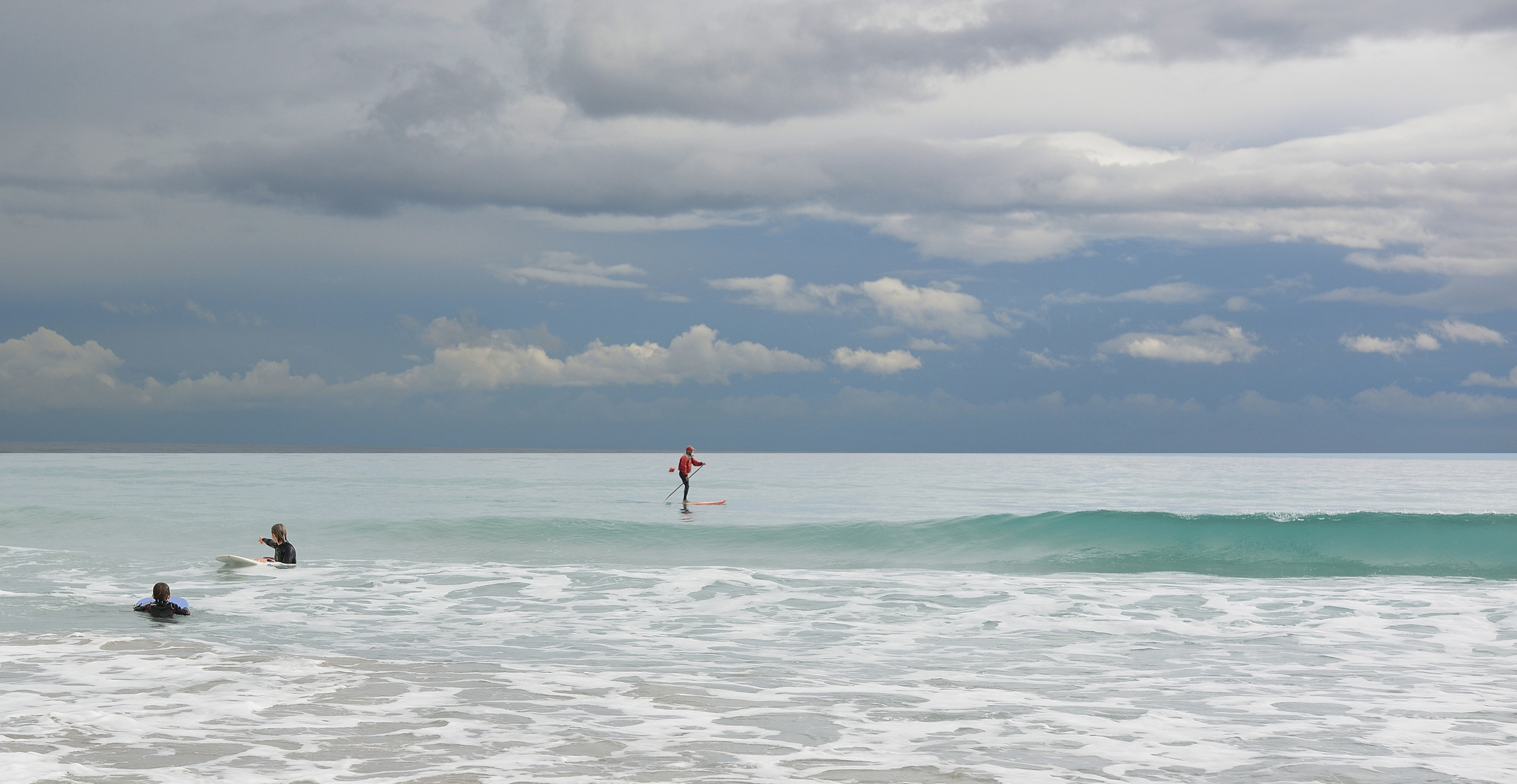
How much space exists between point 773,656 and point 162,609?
8.74 meters

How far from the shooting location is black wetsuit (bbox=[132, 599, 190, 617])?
541 inches

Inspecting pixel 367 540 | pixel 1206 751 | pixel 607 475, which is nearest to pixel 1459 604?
pixel 1206 751

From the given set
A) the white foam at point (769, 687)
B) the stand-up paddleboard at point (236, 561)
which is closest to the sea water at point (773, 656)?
the white foam at point (769, 687)

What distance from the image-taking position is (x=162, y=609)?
1378 centimetres

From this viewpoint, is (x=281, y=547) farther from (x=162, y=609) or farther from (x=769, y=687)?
(x=769, y=687)

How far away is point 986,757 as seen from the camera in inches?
293

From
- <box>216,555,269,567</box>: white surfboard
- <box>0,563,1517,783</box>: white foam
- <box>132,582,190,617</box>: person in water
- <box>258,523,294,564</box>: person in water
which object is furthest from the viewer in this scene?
<box>216,555,269,567</box>: white surfboard

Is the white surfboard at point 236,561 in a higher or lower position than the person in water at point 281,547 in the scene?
A: lower

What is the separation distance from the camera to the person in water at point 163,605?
13.7 m

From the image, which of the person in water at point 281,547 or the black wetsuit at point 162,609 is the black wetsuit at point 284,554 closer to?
the person in water at point 281,547

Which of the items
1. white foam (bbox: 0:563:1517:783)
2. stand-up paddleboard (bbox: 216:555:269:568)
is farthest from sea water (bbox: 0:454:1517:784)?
stand-up paddleboard (bbox: 216:555:269:568)

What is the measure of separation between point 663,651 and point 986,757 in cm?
551

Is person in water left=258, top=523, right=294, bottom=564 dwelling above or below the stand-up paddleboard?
above

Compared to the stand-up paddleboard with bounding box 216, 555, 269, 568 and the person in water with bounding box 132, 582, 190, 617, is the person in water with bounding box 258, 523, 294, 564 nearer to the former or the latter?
the stand-up paddleboard with bounding box 216, 555, 269, 568
